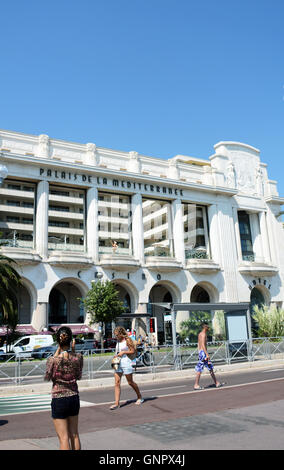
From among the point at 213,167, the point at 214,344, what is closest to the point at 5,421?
the point at 214,344

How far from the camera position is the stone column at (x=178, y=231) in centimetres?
4050

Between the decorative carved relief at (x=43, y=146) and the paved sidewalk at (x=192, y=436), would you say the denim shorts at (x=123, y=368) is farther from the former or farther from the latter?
the decorative carved relief at (x=43, y=146)

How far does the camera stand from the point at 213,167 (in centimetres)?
4628

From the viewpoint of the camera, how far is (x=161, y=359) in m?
17.4

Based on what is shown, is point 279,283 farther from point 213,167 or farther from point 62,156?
point 62,156

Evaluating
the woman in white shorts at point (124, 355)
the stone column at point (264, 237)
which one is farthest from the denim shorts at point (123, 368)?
the stone column at point (264, 237)

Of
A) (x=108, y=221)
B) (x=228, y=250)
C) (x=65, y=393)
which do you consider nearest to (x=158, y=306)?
(x=108, y=221)

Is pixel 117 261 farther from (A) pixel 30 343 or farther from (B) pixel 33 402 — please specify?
(B) pixel 33 402

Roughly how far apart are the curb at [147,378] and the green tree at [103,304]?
46.3ft

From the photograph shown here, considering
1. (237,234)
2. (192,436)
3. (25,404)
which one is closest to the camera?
(192,436)

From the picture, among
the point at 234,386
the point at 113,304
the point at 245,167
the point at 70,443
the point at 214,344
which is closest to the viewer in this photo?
the point at 70,443

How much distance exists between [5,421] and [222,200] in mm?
39367

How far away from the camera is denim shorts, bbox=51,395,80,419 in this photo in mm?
4570

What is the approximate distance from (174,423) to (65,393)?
10.9ft
